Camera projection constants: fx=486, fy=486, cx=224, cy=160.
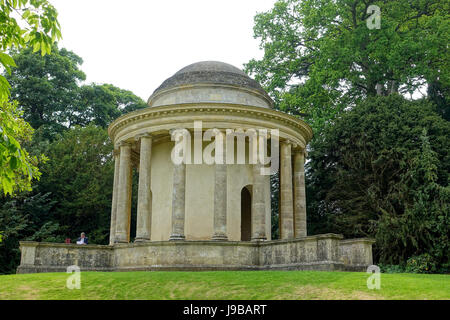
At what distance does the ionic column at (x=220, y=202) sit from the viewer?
2380 cm

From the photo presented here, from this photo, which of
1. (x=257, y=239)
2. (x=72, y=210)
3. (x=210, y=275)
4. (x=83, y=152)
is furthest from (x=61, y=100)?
(x=210, y=275)

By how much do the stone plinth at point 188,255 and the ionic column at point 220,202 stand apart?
65 cm

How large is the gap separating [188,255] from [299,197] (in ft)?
27.3

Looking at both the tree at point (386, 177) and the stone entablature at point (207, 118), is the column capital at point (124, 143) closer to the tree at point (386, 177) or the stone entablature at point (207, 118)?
the stone entablature at point (207, 118)

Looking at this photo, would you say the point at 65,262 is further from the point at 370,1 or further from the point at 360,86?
the point at 370,1

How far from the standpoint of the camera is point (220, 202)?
24281 millimetres

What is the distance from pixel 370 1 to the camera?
3712 centimetres

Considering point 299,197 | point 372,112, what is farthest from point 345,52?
point 299,197

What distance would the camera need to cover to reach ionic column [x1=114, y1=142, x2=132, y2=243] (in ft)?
86.2

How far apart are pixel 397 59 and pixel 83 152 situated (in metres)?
24.9

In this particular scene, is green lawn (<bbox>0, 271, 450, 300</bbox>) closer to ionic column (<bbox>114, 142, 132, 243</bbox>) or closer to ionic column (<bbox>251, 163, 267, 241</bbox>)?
ionic column (<bbox>251, 163, 267, 241</bbox>)

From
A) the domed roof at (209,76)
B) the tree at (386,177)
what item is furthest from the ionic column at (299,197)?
the domed roof at (209,76)

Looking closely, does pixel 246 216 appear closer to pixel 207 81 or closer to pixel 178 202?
pixel 178 202

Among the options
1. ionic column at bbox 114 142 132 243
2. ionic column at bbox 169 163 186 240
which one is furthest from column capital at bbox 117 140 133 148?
ionic column at bbox 169 163 186 240
